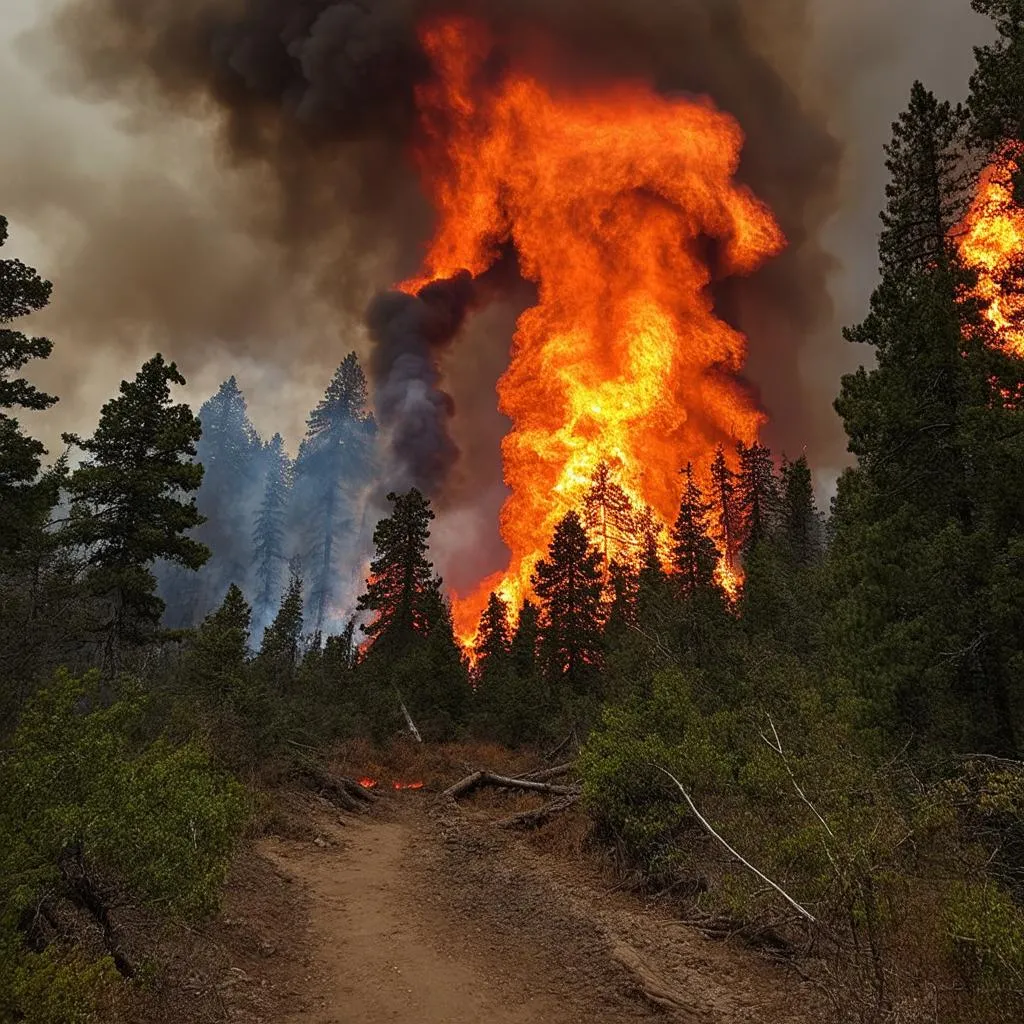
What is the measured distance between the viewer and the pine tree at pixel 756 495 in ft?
161

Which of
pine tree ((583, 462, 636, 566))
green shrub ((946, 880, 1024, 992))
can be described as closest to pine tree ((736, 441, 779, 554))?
pine tree ((583, 462, 636, 566))

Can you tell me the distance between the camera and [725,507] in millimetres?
59375

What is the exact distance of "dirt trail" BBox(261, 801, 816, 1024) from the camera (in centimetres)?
675

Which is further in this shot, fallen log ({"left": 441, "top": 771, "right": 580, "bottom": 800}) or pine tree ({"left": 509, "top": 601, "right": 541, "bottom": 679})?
pine tree ({"left": 509, "top": 601, "right": 541, "bottom": 679})

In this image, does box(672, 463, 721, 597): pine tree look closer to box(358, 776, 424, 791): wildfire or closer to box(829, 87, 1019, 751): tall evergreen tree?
box(358, 776, 424, 791): wildfire

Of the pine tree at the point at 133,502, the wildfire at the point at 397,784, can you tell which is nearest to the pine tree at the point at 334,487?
the wildfire at the point at 397,784

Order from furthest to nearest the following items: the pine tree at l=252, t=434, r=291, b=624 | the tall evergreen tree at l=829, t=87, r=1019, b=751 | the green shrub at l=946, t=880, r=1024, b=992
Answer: the pine tree at l=252, t=434, r=291, b=624, the tall evergreen tree at l=829, t=87, r=1019, b=751, the green shrub at l=946, t=880, r=1024, b=992

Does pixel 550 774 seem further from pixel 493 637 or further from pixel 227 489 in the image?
pixel 227 489

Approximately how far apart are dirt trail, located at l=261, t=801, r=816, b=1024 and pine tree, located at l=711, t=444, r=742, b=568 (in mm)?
48980

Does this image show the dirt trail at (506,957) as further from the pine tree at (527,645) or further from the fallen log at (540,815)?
the pine tree at (527,645)

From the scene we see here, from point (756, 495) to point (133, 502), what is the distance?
4286cm

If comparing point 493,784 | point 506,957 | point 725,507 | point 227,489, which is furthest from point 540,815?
point 227,489

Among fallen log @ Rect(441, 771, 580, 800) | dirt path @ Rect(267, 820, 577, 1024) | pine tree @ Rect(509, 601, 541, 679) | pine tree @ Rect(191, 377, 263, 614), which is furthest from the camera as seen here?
pine tree @ Rect(191, 377, 263, 614)

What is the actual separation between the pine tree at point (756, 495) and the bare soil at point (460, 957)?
40651 millimetres
